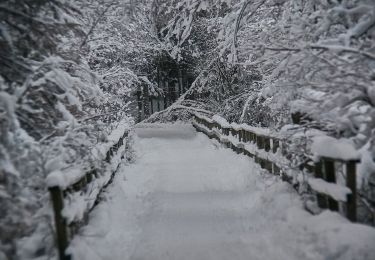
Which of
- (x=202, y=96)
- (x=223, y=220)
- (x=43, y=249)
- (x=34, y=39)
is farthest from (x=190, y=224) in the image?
(x=202, y=96)

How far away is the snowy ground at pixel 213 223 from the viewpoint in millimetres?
5409

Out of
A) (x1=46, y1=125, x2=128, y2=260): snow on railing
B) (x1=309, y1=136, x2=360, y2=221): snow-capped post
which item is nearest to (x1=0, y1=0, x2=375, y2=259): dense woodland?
(x1=46, y1=125, x2=128, y2=260): snow on railing

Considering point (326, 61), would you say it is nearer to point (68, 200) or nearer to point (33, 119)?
point (68, 200)

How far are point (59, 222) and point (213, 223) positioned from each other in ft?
9.11

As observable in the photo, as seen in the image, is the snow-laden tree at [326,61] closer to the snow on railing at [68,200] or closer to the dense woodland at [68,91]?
the dense woodland at [68,91]

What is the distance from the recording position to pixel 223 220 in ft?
24.1

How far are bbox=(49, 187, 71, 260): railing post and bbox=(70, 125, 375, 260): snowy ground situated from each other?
13 cm

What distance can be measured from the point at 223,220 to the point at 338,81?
3.04 meters

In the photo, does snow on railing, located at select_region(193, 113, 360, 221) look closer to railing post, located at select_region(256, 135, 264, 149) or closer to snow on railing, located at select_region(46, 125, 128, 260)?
railing post, located at select_region(256, 135, 264, 149)

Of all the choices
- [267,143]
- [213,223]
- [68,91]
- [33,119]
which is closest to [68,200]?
[33,119]

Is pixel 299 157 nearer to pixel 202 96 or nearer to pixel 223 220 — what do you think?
pixel 223 220

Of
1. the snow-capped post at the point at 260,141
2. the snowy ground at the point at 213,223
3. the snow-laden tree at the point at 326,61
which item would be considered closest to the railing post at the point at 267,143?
the snow-capped post at the point at 260,141

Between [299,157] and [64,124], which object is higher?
[64,124]

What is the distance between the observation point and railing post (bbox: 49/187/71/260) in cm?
529
